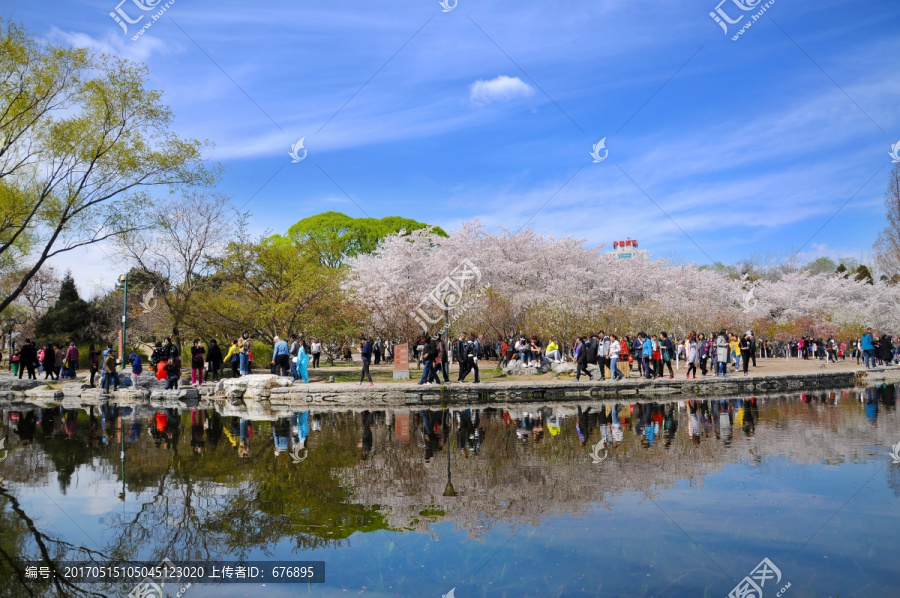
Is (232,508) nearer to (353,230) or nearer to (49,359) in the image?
(49,359)

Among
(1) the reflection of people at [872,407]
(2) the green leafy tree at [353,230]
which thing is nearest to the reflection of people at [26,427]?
(1) the reflection of people at [872,407]

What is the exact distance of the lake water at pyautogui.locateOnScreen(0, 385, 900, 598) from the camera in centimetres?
493

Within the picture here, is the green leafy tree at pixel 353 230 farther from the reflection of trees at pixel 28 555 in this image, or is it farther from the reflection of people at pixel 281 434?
the reflection of trees at pixel 28 555

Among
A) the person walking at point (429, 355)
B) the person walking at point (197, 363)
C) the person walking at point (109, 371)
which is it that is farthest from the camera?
the person walking at point (197, 363)

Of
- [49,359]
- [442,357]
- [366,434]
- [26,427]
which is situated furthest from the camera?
[49,359]

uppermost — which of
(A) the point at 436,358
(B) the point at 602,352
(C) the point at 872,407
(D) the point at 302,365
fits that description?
(B) the point at 602,352

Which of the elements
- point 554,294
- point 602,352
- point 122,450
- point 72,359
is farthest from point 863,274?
point 122,450

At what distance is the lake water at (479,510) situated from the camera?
16.2ft

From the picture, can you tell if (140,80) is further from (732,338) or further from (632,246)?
(632,246)

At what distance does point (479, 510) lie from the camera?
664 centimetres

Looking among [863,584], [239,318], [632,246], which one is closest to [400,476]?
[863,584]

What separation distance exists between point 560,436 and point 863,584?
6.64m

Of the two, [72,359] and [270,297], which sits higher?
[270,297]

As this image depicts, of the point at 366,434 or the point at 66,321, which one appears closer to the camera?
the point at 366,434
